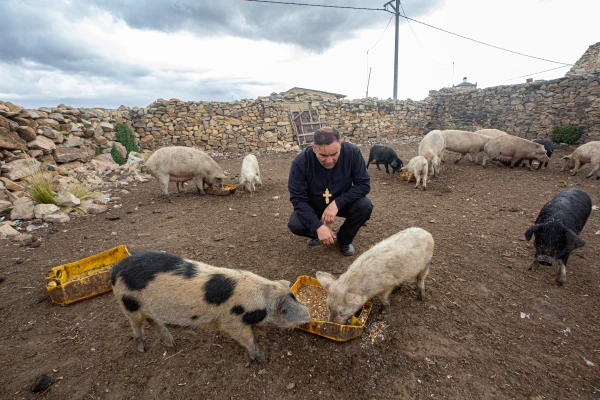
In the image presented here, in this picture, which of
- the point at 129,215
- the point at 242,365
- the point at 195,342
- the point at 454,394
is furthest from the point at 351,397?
the point at 129,215

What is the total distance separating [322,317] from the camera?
10.5 feet

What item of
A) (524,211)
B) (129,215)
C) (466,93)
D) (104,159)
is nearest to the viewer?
(524,211)

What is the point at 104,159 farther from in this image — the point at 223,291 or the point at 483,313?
the point at 483,313

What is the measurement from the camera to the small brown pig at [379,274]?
2.82 meters

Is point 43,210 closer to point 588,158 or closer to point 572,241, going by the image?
point 572,241

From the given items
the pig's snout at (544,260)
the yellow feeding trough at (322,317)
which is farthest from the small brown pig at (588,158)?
the yellow feeding trough at (322,317)

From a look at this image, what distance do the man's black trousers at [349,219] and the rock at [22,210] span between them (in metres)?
5.65

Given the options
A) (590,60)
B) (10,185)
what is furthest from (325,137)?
(590,60)

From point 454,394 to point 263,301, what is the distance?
1.70m

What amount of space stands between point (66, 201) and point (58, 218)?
0.61m

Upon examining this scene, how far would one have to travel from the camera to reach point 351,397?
2.36 meters

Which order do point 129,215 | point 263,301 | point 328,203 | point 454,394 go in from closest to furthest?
point 454,394, point 263,301, point 328,203, point 129,215

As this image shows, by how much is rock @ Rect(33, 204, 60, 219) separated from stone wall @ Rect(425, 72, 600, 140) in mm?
18133

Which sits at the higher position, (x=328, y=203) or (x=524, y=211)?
(x=328, y=203)
